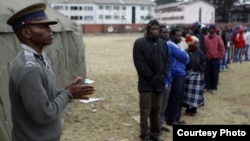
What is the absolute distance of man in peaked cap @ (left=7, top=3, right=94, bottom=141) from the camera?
79.5 inches

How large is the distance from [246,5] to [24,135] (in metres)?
66.9

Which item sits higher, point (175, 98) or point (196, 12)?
point (196, 12)

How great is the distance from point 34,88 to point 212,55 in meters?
7.07

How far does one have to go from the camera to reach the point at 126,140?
527cm

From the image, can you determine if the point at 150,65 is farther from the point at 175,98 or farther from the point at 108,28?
the point at 108,28

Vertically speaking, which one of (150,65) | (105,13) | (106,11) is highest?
(106,11)

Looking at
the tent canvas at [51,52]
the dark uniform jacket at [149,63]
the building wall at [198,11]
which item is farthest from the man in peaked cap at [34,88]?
the building wall at [198,11]

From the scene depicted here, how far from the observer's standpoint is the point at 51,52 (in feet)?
21.4

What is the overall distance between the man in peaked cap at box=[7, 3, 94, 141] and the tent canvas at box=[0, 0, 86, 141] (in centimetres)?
165

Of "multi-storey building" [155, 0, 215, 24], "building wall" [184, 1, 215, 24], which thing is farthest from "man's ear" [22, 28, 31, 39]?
"building wall" [184, 1, 215, 24]

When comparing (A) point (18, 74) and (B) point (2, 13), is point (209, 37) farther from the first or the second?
(A) point (18, 74)

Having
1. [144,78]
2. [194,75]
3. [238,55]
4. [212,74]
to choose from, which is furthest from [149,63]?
[238,55]

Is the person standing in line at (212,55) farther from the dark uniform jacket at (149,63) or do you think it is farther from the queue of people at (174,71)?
the dark uniform jacket at (149,63)

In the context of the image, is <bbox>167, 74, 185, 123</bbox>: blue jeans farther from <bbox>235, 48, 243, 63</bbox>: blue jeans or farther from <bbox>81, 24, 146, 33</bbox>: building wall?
<bbox>81, 24, 146, 33</bbox>: building wall
